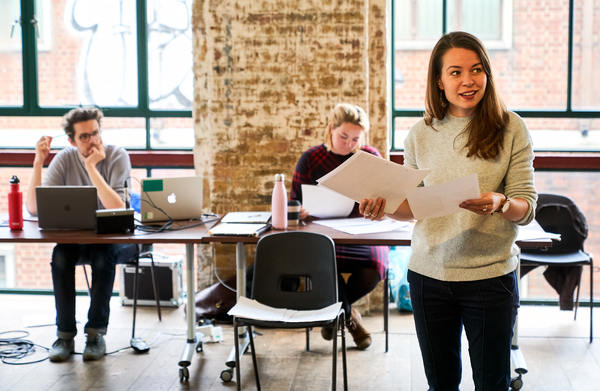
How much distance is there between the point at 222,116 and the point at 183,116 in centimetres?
63

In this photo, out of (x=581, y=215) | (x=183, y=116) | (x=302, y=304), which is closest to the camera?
(x=302, y=304)

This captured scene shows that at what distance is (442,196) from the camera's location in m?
2.22

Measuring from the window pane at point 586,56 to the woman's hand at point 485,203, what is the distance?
3406 mm

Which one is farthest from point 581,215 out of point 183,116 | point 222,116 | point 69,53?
point 69,53

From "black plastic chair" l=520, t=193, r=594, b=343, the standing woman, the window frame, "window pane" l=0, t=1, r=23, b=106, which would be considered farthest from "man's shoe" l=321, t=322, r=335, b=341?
"window pane" l=0, t=1, r=23, b=106

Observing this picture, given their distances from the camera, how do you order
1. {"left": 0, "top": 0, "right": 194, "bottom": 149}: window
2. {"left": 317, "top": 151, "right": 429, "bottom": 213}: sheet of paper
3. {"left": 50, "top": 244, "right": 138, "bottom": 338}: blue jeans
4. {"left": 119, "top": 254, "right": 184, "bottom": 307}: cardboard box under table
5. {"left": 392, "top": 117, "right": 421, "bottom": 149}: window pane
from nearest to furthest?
{"left": 317, "top": 151, "right": 429, "bottom": 213}: sheet of paper → {"left": 50, "top": 244, "right": 138, "bottom": 338}: blue jeans → {"left": 119, "top": 254, "right": 184, "bottom": 307}: cardboard box under table → {"left": 392, "top": 117, "right": 421, "bottom": 149}: window pane → {"left": 0, "top": 0, "right": 194, "bottom": 149}: window

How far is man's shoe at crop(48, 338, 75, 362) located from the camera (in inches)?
163

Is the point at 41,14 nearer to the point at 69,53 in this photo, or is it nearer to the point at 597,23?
the point at 69,53

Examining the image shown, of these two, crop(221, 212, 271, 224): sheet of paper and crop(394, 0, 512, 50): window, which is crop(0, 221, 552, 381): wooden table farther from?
crop(394, 0, 512, 50): window

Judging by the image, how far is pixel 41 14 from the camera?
5.54 m

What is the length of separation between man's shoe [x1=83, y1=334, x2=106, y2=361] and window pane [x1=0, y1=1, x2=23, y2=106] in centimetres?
227

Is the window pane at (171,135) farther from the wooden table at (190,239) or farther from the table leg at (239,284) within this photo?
the table leg at (239,284)

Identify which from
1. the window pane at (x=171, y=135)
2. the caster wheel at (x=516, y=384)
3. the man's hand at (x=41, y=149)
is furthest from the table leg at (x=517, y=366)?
the man's hand at (x=41, y=149)

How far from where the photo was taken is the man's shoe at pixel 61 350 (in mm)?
4137
